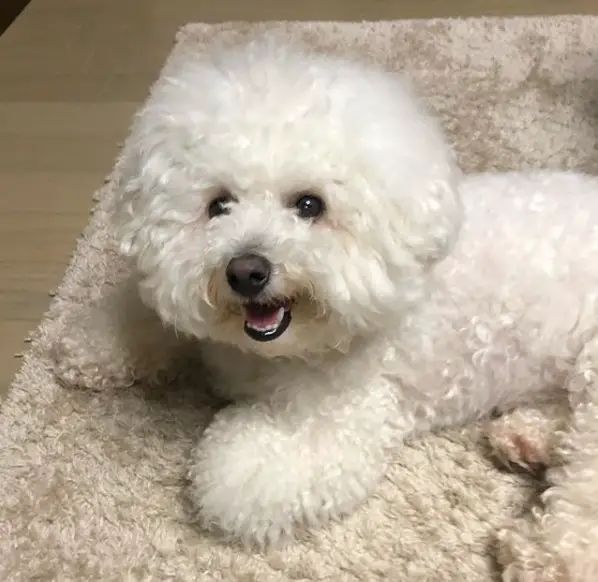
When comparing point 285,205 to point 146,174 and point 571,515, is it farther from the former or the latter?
point 571,515

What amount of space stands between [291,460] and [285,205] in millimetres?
358

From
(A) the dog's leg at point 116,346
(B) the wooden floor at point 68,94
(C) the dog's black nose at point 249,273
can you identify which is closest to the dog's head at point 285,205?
(C) the dog's black nose at point 249,273

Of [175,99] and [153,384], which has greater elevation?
[175,99]

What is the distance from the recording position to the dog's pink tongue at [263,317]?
43.7 inches

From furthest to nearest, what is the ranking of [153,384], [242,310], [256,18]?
[256,18] < [153,384] < [242,310]

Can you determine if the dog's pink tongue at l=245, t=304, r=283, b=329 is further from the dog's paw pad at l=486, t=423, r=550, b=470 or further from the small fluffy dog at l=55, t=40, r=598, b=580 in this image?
the dog's paw pad at l=486, t=423, r=550, b=470

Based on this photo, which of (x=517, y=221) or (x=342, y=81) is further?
(x=517, y=221)

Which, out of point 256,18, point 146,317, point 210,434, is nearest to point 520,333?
point 210,434

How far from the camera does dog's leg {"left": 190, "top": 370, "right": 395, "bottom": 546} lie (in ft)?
3.99

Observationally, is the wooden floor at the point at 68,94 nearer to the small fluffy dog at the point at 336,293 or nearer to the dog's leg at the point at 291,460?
the small fluffy dog at the point at 336,293

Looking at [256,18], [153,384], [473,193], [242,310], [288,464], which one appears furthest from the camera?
[256,18]

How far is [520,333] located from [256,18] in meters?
1.42

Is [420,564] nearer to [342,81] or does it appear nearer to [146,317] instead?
[146,317]

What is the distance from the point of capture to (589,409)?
129 centimetres
